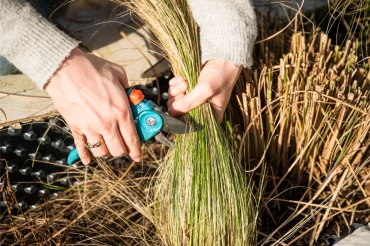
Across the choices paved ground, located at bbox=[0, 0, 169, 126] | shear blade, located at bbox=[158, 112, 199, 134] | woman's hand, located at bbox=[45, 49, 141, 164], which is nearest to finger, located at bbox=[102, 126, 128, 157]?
woman's hand, located at bbox=[45, 49, 141, 164]

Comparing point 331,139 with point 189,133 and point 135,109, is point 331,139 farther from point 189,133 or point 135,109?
point 135,109

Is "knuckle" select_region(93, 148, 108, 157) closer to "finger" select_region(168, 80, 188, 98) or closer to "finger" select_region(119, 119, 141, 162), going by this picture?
"finger" select_region(119, 119, 141, 162)

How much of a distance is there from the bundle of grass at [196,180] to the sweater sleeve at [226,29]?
0.06 metres

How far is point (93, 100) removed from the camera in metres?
1.17

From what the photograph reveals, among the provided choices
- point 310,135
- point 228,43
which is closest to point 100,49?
point 228,43

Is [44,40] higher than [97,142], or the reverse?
[44,40]

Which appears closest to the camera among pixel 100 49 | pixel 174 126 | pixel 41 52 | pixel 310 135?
pixel 41 52

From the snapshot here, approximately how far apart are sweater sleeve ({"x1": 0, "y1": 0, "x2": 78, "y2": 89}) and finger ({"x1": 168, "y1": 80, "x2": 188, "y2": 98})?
28cm

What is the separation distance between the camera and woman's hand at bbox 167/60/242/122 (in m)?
1.25

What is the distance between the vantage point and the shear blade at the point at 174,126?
1245 millimetres

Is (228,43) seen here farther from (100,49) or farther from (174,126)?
(100,49)

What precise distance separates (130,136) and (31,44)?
11.4 inches

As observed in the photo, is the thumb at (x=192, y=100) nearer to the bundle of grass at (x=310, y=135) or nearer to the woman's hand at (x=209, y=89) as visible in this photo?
the woman's hand at (x=209, y=89)

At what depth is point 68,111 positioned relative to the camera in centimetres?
120
